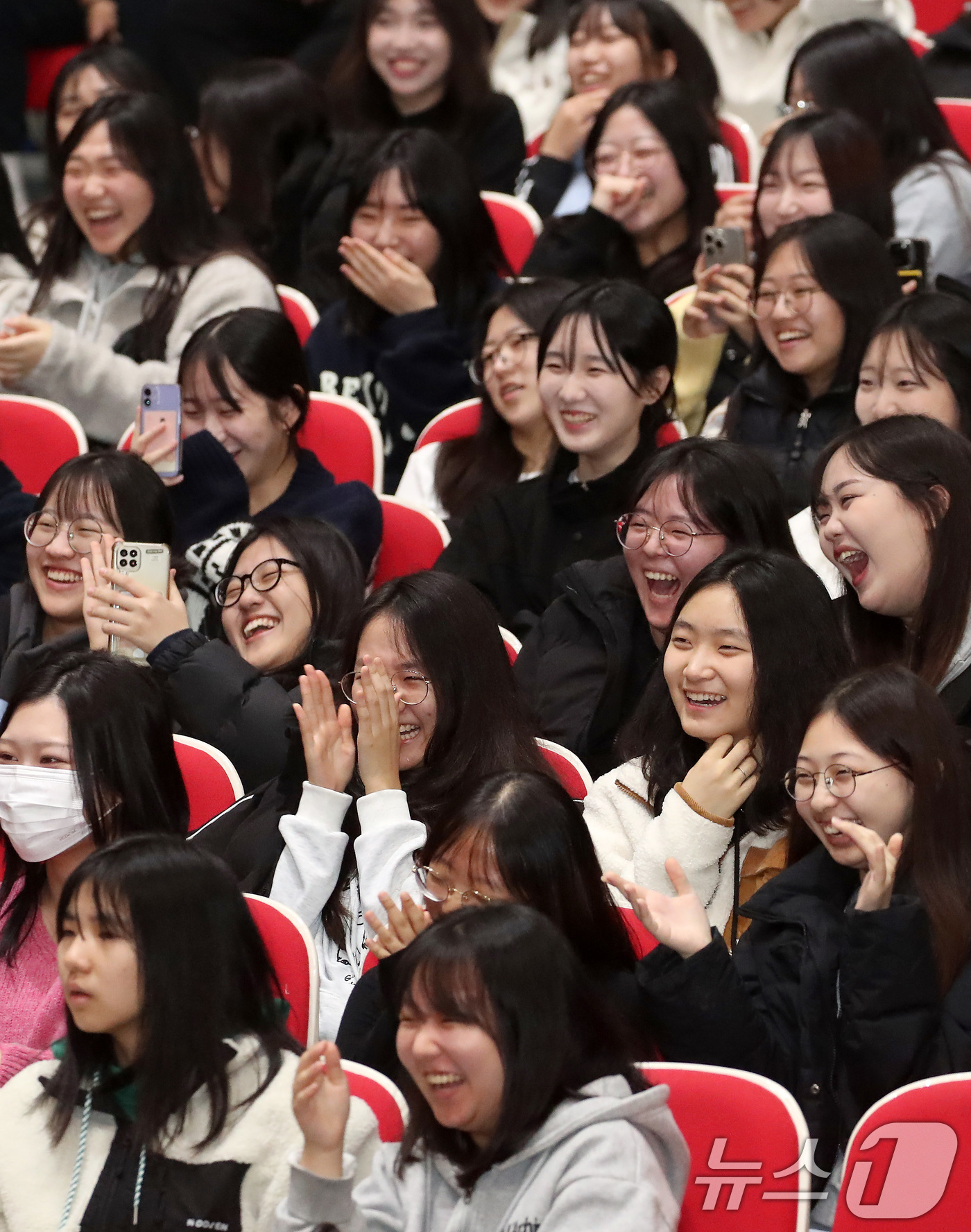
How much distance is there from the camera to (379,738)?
257 cm

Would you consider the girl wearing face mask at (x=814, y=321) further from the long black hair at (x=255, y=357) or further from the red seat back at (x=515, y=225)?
the red seat back at (x=515, y=225)

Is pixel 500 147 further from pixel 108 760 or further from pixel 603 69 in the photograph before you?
pixel 108 760

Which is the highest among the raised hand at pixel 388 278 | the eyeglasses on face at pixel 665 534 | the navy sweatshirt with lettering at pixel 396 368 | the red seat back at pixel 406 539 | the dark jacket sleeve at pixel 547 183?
the dark jacket sleeve at pixel 547 183

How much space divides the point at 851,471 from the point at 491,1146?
1255mm

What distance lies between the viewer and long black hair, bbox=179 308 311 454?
146 inches

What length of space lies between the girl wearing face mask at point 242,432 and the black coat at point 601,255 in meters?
0.83

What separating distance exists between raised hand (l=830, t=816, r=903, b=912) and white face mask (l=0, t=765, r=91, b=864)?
3.37ft

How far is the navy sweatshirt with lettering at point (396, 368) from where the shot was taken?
4121 millimetres

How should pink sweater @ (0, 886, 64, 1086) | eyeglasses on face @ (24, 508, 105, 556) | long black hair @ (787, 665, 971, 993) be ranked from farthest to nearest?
eyeglasses on face @ (24, 508, 105, 556) < pink sweater @ (0, 886, 64, 1086) < long black hair @ (787, 665, 971, 993)

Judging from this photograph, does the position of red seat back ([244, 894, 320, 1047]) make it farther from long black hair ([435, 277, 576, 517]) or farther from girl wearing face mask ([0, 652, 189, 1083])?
long black hair ([435, 277, 576, 517])

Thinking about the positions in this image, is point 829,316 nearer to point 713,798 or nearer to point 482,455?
point 482,455

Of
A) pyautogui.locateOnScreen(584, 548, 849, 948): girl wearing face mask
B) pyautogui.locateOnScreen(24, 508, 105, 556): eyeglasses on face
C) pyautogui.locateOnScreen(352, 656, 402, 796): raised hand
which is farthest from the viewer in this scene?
pyautogui.locateOnScreen(24, 508, 105, 556): eyeglasses on face

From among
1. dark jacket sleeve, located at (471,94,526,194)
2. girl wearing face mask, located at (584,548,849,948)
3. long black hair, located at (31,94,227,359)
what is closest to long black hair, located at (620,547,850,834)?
girl wearing face mask, located at (584,548,849,948)

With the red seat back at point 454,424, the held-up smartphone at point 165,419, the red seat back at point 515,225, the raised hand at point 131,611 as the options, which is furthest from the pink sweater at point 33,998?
the red seat back at point 515,225
